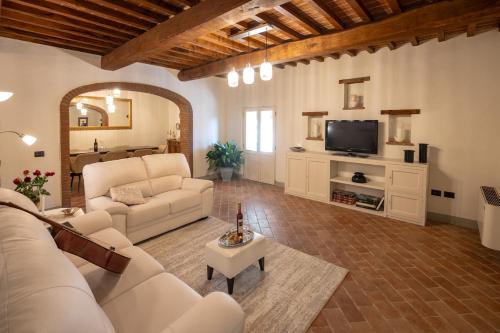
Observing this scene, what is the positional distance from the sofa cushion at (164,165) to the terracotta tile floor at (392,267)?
1013mm

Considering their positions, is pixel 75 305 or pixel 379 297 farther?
pixel 379 297

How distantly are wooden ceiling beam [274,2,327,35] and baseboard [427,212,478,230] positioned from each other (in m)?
3.47

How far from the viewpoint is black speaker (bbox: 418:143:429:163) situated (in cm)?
423

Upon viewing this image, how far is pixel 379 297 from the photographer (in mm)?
2484

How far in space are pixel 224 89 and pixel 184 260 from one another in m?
5.69

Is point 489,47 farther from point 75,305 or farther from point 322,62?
point 75,305

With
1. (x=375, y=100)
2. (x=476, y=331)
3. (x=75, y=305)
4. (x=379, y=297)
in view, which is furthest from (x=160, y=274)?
(x=375, y=100)

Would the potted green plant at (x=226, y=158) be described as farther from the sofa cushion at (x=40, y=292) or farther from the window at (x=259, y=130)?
the sofa cushion at (x=40, y=292)

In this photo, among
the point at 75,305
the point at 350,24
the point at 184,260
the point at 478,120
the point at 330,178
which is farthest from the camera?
the point at 330,178

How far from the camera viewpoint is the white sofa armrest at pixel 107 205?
3155 mm

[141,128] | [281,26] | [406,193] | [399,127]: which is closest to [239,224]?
[281,26]

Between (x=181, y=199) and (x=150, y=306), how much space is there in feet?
7.67

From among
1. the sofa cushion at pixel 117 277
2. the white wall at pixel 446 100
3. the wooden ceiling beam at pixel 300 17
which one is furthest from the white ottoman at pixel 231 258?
the white wall at pixel 446 100

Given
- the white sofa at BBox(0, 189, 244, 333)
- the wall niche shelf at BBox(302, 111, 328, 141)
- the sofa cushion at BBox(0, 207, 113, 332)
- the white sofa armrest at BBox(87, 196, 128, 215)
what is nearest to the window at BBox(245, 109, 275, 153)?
the wall niche shelf at BBox(302, 111, 328, 141)
